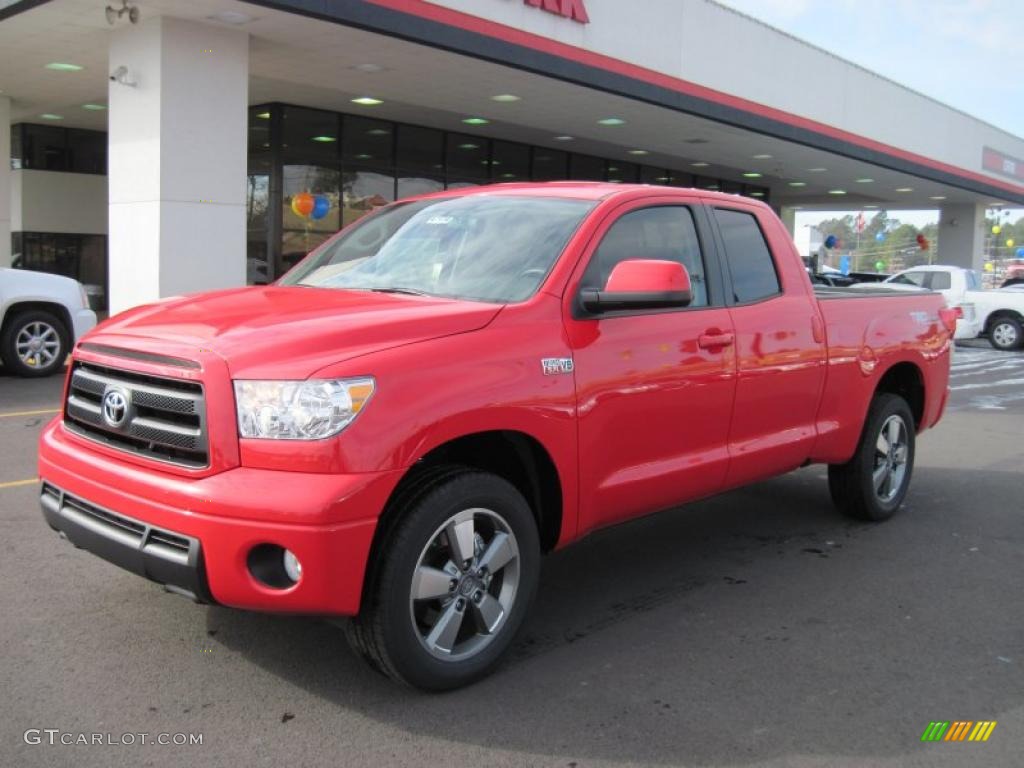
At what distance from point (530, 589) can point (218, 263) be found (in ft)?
32.2

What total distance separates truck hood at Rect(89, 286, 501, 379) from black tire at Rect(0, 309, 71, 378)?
7882 millimetres

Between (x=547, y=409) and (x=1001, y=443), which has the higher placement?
(x=547, y=409)

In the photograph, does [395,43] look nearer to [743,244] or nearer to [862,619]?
[743,244]

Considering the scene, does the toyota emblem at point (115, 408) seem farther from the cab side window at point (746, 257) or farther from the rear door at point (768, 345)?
the cab side window at point (746, 257)

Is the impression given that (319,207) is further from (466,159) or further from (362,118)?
(466,159)

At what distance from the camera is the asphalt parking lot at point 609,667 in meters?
3.23

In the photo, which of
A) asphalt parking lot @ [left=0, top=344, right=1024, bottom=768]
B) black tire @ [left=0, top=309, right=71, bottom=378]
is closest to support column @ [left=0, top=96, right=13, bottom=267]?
black tire @ [left=0, top=309, right=71, bottom=378]

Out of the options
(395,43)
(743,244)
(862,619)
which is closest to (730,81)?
(395,43)

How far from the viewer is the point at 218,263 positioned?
40.9 feet

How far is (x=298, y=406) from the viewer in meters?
3.19

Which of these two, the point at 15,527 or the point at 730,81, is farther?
the point at 730,81

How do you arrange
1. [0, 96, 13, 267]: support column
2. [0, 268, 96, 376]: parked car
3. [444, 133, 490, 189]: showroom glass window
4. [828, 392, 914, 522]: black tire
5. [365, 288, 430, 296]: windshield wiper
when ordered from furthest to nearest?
[444, 133, 490, 189]: showroom glass window, [0, 96, 13, 267]: support column, [0, 268, 96, 376]: parked car, [828, 392, 914, 522]: black tire, [365, 288, 430, 296]: windshield wiper

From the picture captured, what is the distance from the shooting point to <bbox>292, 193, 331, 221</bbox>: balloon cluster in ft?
62.1

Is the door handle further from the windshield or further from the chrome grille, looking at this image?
the chrome grille
